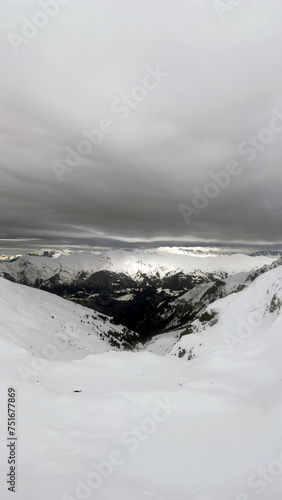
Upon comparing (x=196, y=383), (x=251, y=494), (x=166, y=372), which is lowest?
(x=166, y=372)

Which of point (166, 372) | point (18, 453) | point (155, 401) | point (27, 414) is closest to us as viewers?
point (18, 453)

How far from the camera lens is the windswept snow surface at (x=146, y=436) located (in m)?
6.70

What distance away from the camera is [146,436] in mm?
9289

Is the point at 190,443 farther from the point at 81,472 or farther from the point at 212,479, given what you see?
the point at 81,472

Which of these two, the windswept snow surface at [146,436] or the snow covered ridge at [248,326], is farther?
the snow covered ridge at [248,326]

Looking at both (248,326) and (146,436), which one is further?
(248,326)

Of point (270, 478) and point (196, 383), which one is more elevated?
point (270, 478)

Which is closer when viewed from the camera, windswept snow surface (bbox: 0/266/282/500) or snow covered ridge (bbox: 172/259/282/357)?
windswept snow surface (bbox: 0/266/282/500)

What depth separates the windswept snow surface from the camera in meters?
6.70

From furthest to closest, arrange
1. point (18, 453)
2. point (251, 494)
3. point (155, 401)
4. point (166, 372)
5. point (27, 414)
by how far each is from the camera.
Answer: point (166, 372) < point (155, 401) < point (27, 414) < point (18, 453) < point (251, 494)

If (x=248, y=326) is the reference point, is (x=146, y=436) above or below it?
above

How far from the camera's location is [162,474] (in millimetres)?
7480

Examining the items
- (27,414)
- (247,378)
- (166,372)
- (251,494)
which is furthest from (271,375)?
(27,414)

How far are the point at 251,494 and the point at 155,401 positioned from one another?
5.10 metres
